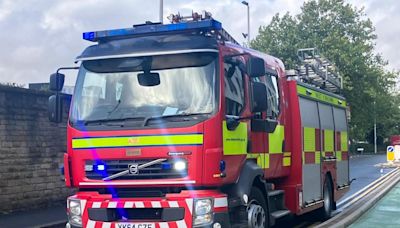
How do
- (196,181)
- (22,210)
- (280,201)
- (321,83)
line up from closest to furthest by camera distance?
(196,181), (280,201), (22,210), (321,83)

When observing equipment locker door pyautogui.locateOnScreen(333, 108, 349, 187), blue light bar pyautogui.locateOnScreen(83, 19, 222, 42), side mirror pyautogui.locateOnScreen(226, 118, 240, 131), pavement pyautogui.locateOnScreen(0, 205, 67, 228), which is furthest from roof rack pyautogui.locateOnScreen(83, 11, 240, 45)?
equipment locker door pyautogui.locateOnScreen(333, 108, 349, 187)

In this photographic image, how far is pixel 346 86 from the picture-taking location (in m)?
44.0

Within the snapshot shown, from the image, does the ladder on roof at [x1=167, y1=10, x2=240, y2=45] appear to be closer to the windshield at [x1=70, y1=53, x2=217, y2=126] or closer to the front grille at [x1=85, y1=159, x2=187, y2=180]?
the windshield at [x1=70, y1=53, x2=217, y2=126]

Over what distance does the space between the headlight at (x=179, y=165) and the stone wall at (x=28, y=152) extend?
6580mm

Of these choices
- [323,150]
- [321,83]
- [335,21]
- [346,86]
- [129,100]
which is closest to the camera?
[129,100]

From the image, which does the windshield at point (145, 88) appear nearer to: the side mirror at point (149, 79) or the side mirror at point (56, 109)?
the side mirror at point (149, 79)

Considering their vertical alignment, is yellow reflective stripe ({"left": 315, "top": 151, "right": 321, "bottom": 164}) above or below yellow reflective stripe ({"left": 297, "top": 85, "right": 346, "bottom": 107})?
below

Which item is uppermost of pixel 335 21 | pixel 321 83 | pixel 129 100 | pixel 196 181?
pixel 335 21

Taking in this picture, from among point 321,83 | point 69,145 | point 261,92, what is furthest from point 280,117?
point 321,83

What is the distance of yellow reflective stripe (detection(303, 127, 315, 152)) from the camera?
392 inches

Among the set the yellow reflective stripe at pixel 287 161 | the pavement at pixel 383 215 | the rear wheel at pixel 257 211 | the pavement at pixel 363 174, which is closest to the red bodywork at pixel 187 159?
the rear wheel at pixel 257 211

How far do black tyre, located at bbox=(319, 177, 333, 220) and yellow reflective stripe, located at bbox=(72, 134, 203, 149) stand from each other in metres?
5.67

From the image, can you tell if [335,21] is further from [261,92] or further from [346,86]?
[261,92]

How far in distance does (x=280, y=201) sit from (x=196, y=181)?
115 inches
